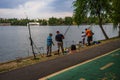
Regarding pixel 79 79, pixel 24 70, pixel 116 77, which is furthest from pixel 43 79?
pixel 116 77

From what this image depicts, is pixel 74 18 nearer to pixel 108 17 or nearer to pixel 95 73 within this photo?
pixel 108 17

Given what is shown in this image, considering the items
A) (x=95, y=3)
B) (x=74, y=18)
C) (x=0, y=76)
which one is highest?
(x=95, y=3)

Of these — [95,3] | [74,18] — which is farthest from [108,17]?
[74,18]

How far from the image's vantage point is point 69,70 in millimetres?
11133

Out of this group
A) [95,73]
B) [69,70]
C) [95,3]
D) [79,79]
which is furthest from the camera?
[95,3]

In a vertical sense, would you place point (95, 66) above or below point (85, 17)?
below

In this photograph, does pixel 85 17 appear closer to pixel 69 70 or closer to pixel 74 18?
pixel 74 18

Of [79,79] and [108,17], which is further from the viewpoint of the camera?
[108,17]

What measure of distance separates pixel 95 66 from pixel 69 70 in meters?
1.62

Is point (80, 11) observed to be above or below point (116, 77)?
above

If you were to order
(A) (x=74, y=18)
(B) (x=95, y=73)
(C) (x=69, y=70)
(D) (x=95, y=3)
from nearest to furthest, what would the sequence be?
(B) (x=95, y=73)
(C) (x=69, y=70)
(D) (x=95, y=3)
(A) (x=74, y=18)

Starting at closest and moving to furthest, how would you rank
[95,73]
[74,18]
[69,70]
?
[95,73], [69,70], [74,18]

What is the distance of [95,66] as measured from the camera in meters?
11.7

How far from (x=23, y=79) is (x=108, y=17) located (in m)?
26.3
